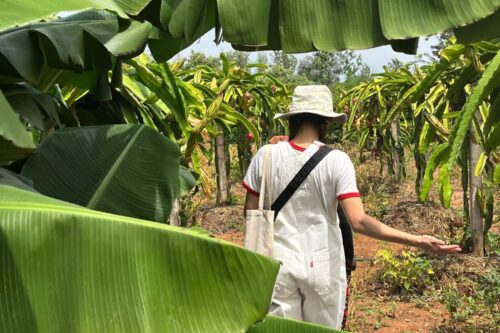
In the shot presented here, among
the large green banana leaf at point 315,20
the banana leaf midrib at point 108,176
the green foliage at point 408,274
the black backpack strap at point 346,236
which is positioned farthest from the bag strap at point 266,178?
the green foliage at point 408,274

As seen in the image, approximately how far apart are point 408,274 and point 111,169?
148 inches

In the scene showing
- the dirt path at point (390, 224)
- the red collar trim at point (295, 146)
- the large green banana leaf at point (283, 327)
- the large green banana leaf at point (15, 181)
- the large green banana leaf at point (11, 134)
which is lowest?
the dirt path at point (390, 224)

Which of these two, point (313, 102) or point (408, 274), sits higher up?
point (313, 102)

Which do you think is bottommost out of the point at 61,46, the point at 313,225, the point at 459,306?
the point at 459,306

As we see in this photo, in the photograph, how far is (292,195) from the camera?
2.51m

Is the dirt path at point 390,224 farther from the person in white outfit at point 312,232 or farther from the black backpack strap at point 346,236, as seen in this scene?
the person in white outfit at point 312,232

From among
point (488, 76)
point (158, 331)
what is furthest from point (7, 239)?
point (488, 76)

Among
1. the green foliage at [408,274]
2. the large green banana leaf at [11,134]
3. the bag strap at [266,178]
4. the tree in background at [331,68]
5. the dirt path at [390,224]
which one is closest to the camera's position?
the large green banana leaf at [11,134]

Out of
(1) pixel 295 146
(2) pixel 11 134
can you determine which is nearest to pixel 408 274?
(1) pixel 295 146

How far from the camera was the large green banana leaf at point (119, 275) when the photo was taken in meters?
1.20

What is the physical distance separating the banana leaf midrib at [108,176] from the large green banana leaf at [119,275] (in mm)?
604

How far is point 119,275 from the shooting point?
4.05ft

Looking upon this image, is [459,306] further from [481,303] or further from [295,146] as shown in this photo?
[295,146]

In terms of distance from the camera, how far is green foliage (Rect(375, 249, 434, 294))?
5.14 m
